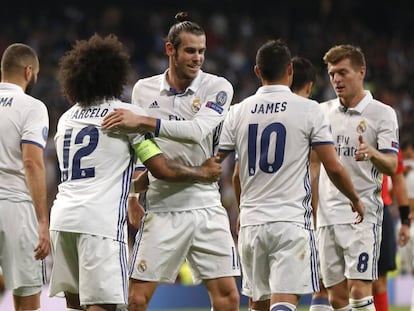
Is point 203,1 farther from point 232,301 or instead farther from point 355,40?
point 232,301

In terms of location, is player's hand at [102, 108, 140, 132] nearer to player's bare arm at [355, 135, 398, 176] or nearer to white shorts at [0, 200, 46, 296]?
white shorts at [0, 200, 46, 296]

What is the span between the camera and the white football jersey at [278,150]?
660 cm

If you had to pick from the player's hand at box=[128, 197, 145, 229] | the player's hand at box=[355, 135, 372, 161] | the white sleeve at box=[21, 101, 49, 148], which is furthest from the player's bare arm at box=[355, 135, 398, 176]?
the white sleeve at box=[21, 101, 49, 148]

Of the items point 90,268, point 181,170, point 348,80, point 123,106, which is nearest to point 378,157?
point 348,80

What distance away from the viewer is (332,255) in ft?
Answer: 25.6

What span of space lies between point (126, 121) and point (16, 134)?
126 cm

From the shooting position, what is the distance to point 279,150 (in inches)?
259

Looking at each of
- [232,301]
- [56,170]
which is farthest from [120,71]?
[56,170]

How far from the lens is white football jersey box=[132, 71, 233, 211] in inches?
263

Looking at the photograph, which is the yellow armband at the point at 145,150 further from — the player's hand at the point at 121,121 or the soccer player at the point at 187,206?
the soccer player at the point at 187,206

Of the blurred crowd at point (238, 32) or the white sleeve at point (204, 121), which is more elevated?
the blurred crowd at point (238, 32)

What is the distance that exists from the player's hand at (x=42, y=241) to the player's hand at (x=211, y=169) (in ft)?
3.59

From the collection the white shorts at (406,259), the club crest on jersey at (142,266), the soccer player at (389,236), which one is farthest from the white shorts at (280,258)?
the white shorts at (406,259)

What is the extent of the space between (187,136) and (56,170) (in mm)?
9714
